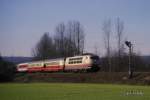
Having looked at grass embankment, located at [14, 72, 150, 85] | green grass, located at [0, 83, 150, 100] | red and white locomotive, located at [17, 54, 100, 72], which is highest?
red and white locomotive, located at [17, 54, 100, 72]

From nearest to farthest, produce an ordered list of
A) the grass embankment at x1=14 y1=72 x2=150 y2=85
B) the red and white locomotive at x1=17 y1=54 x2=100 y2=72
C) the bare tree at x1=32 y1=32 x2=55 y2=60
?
1. the grass embankment at x1=14 y1=72 x2=150 y2=85
2. the red and white locomotive at x1=17 y1=54 x2=100 y2=72
3. the bare tree at x1=32 y1=32 x2=55 y2=60

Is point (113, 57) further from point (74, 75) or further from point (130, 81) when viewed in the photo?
point (130, 81)

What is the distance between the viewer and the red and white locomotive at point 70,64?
60531mm

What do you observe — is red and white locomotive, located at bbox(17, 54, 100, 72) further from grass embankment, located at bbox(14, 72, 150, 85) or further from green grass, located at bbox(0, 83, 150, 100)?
green grass, located at bbox(0, 83, 150, 100)

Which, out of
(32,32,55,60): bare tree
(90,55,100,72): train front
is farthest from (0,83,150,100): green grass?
(32,32,55,60): bare tree

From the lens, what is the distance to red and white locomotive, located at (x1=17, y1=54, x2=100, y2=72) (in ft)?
199

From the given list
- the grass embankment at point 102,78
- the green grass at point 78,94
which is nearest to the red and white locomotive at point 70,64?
the grass embankment at point 102,78

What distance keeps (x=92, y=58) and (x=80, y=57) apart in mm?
2358

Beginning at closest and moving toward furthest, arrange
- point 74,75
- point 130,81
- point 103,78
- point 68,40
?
point 130,81 → point 103,78 → point 74,75 → point 68,40

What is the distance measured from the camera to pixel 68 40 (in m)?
109

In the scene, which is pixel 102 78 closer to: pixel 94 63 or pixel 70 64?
pixel 94 63

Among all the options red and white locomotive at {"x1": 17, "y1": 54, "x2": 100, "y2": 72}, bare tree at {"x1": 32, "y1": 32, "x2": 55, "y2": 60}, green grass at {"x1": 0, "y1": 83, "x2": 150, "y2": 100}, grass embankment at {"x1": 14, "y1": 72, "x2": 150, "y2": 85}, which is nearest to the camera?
green grass at {"x1": 0, "y1": 83, "x2": 150, "y2": 100}

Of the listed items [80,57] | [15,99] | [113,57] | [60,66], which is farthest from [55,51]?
[15,99]

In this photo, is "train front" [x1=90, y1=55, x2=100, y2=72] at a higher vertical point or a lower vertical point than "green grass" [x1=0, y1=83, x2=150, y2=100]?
higher
